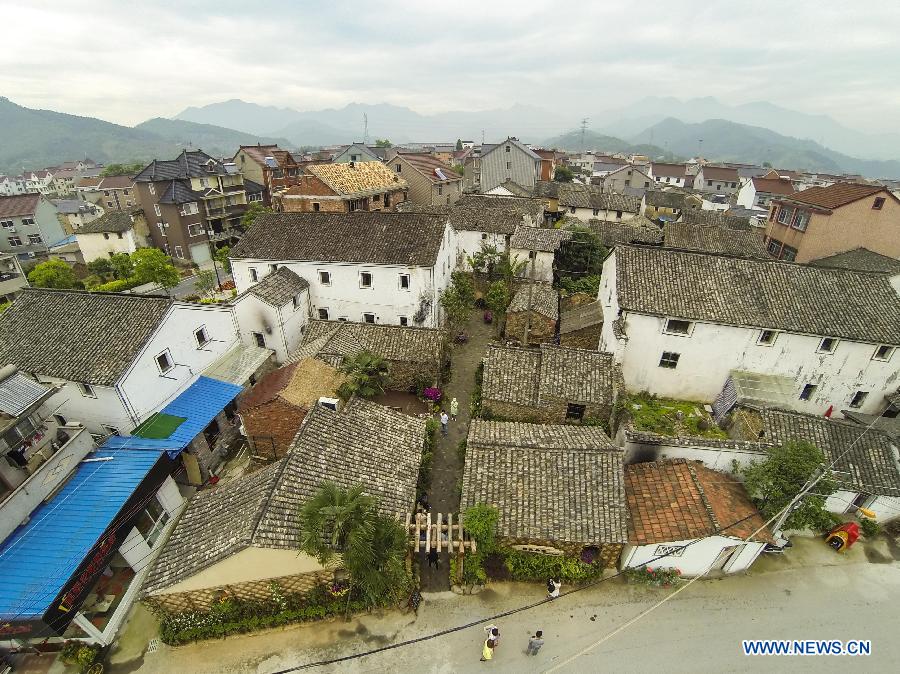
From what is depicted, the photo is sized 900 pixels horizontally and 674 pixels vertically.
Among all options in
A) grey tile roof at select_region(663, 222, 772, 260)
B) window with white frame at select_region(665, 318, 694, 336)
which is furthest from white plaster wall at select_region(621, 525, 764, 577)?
grey tile roof at select_region(663, 222, 772, 260)

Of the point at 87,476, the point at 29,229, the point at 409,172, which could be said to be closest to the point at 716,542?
the point at 87,476

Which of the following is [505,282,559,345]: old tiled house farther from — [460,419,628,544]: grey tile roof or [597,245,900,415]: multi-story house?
[460,419,628,544]: grey tile roof

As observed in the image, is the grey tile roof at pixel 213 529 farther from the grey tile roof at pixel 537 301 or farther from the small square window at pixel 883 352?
the small square window at pixel 883 352

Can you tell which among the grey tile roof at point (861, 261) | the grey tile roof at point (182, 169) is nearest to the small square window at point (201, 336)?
the grey tile roof at point (182, 169)

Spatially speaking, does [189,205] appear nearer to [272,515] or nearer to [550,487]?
[272,515]

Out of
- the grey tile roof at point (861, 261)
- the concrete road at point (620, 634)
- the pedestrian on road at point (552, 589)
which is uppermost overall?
the grey tile roof at point (861, 261)

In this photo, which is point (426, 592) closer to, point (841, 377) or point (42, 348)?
point (42, 348)

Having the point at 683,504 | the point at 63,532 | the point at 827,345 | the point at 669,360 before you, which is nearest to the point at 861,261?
the point at 827,345
